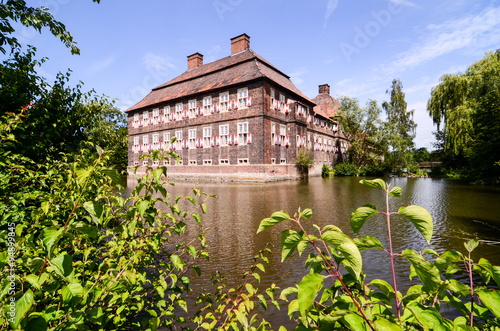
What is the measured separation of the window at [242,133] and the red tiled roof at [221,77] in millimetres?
4093

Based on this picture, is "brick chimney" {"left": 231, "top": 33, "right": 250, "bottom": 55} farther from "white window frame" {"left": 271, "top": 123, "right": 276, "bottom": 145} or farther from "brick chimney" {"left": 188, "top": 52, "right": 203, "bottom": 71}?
"white window frame" {"left": 271, "top": 123, "right": 276, "bottom": 145}

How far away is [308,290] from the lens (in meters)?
0.82

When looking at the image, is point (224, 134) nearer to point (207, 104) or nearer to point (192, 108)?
point (207, 104)

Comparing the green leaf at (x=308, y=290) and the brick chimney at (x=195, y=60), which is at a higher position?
the brick chimney at (x=195, y=60)

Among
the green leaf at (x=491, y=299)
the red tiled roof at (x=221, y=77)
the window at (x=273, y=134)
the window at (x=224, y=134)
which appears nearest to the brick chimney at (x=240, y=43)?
the red tiled roof at (x=221, y=77)

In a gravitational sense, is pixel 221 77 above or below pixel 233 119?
above

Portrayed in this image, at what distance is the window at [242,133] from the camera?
23.3 metres

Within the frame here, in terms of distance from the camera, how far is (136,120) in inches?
1324

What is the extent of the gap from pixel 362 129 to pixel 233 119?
19795mm

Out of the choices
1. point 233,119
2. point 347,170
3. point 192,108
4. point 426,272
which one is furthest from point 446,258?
point 347,170

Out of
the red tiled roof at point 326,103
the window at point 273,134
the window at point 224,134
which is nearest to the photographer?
the window at point 273,134

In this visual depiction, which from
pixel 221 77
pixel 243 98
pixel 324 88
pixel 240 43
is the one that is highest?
pixel 240 43

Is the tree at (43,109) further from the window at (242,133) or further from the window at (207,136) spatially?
the window at (207,136)

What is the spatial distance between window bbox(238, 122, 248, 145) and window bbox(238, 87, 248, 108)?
1844 millimetres
